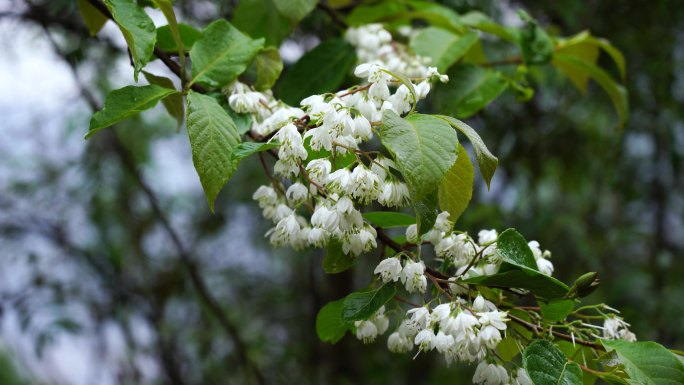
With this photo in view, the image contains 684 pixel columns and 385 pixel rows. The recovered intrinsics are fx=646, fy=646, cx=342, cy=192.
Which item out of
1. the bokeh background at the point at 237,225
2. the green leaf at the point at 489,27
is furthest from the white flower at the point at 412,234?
the bokeh background at the point at 237,225

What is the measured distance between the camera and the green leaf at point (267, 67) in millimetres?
809

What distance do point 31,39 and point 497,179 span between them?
5.36ft

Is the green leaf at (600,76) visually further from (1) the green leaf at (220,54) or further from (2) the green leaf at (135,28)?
(2) the green leaf at (135,28)

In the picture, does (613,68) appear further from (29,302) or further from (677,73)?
(29,302)

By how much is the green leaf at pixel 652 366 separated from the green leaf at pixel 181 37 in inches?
24.2

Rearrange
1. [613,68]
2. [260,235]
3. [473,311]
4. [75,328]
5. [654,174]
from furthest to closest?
[260,235]
[654,174]
[75,328]
[613,68]
[473,311]

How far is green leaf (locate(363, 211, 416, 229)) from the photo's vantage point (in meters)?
0.69

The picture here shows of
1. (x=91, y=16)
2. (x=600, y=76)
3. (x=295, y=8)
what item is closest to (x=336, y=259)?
(x=295, y=8)

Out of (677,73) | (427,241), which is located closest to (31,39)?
(427,241)

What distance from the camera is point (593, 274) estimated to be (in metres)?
0.62

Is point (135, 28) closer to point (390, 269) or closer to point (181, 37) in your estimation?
point (181, 37)

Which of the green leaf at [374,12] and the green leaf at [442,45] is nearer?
the green leaf at [442,45]

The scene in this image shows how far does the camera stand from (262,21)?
1.00m

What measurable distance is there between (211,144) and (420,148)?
0.70 ft
